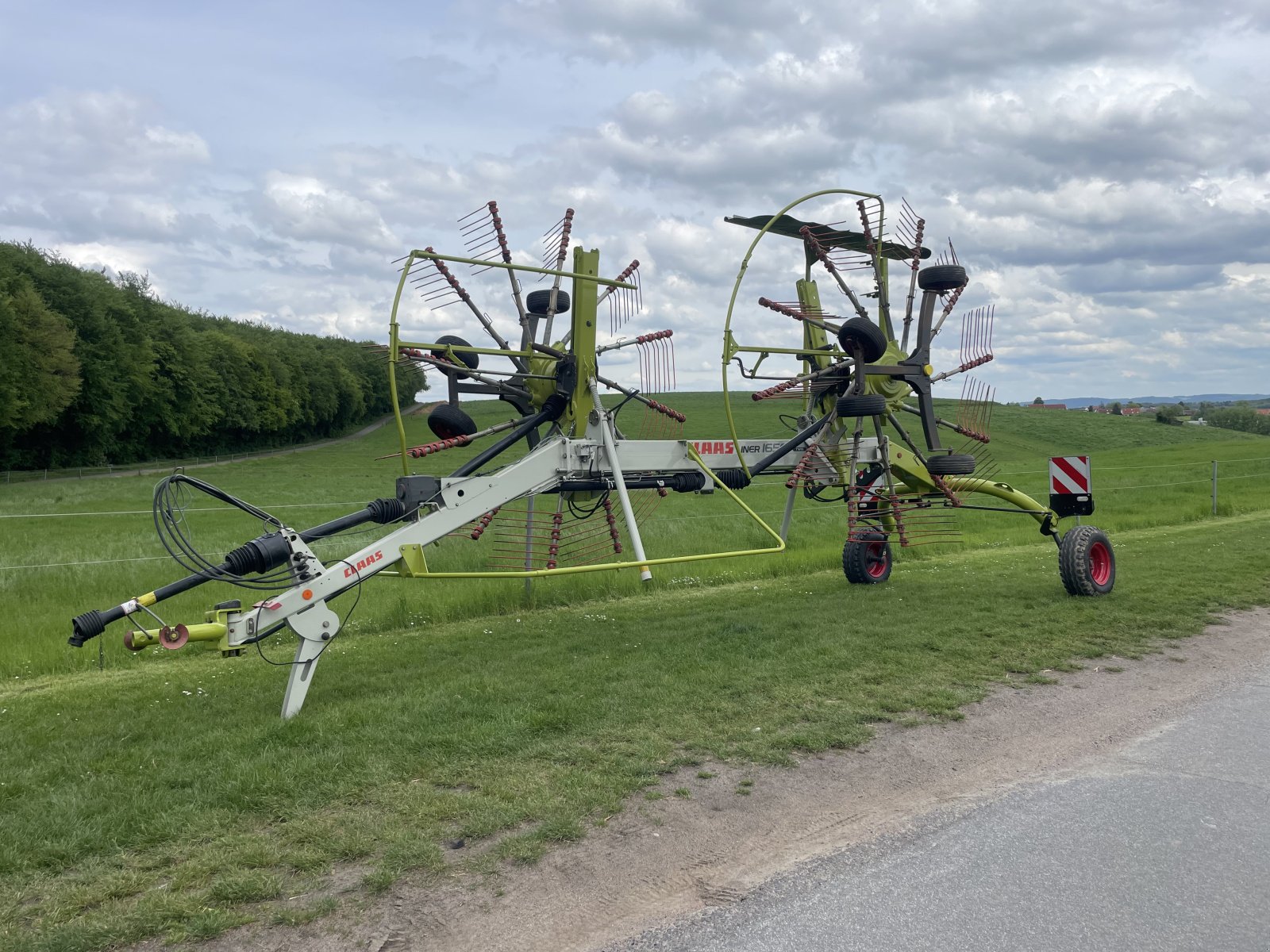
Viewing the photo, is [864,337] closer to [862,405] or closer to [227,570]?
[862,405]

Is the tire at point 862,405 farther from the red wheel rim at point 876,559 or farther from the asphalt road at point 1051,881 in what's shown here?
the asphalt road at point 1051,881

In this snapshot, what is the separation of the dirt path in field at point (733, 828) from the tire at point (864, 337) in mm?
3853

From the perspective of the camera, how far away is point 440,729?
6.38 metres

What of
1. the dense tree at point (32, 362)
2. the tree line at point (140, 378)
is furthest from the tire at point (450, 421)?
the dense tree at point (32, 362)

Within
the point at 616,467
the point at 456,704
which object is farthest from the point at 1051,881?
the point at 616,467

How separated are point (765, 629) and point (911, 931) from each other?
563 cm

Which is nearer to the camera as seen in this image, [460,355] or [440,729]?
[440,729]

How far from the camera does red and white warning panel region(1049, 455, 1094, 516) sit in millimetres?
12484

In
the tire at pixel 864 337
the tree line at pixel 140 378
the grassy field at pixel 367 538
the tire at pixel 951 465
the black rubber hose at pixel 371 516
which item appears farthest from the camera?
the tree line at pixel 140 378

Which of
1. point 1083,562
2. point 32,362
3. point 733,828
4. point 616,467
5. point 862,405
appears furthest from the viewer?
point 32,362

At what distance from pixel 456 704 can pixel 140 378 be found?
65377mm

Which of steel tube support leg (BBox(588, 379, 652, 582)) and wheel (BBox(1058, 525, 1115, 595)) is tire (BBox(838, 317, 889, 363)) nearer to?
steel tube support leg (BBox(588, 379, 652, 582))

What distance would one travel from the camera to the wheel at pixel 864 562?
42.1 feet

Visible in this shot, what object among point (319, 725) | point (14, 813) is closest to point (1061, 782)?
point (319, 725)
